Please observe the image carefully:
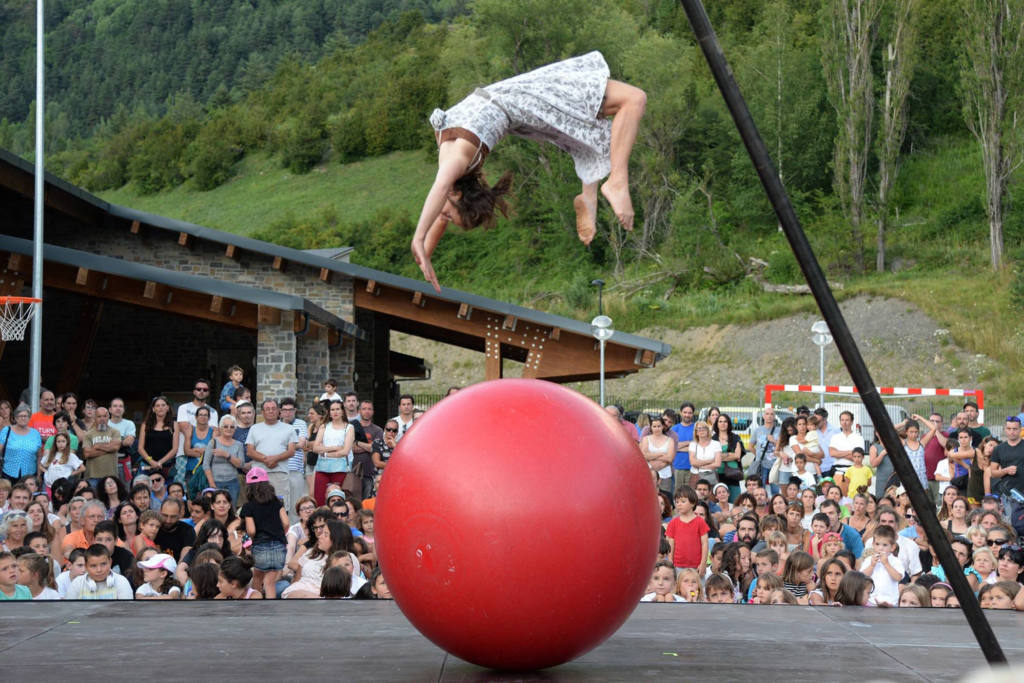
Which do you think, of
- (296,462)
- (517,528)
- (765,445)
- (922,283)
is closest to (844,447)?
(765,445)

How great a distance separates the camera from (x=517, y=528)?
410 cm

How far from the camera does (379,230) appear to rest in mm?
54562

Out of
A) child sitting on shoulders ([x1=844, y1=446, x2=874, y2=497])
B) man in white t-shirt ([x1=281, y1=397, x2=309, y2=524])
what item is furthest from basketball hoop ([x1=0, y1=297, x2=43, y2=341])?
child sitting on shoulders ([x1=844, y1=446, x2=874, y2=497])

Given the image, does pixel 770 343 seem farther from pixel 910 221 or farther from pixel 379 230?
pixel 379 230

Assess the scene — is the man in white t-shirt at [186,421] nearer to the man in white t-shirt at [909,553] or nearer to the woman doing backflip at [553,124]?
the man in white t-shirt at [909,553]

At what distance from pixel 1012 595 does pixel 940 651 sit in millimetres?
2651

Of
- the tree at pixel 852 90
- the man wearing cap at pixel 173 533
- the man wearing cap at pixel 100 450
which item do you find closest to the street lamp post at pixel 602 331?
the man wearing cap at pixel 100 450

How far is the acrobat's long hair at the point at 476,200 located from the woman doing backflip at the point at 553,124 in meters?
0.04

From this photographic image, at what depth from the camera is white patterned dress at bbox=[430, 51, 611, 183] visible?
482cm

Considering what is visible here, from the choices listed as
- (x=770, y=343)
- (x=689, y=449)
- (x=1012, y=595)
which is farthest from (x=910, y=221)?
(x=1012, y=595)

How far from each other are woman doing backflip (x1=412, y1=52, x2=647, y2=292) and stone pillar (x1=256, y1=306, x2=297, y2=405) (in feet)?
41.2

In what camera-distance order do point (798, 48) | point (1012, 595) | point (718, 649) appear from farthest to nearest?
point (798, 48) < point (1012, 595) < point (718, 649)

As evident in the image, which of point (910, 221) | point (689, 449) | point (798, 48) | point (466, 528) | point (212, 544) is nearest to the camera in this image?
point (466, 528)

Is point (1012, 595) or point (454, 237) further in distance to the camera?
point (454, 237)
